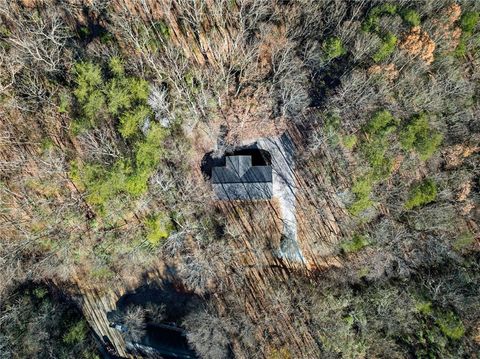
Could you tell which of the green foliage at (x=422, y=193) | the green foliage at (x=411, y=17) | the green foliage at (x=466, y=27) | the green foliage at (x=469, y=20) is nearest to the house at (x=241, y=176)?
the green foliage at (x=422, y=193)

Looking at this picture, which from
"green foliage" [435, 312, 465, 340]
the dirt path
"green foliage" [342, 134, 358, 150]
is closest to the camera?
"green foliage" [435, 312, 465, 340]

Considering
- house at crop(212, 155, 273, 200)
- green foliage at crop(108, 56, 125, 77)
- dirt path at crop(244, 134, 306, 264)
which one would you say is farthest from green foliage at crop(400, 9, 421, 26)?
green foliage at crop(108, 56, 125, 77)

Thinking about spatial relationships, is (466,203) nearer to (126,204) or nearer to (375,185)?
(375,185)

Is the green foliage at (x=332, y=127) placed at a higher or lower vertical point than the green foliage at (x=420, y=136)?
higher

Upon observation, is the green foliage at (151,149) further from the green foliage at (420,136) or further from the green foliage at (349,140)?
the green foliage at (420,136)

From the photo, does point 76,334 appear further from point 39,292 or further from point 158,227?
point 158,227

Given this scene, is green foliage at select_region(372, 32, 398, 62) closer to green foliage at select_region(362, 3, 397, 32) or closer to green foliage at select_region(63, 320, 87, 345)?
green foliage at select_region(362, 3, 397, 32)
